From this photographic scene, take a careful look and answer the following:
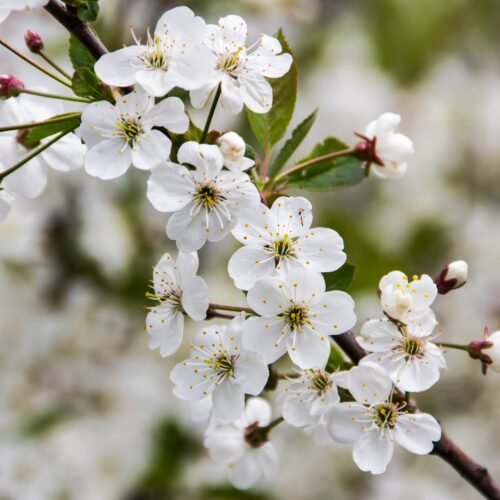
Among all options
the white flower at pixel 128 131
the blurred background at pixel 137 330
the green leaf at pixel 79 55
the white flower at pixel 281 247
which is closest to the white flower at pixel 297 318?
the white flower at pixel 281 247

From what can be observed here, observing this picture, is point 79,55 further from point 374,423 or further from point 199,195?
point 374,423

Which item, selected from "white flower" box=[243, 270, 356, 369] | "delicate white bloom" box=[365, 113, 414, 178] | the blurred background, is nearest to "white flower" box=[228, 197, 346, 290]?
"white flower" box=[243, 270, 356, 369]

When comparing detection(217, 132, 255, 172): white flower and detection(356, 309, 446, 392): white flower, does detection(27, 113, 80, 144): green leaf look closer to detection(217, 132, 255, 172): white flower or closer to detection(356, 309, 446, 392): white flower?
detection(217, 132, 255, 172): white flower

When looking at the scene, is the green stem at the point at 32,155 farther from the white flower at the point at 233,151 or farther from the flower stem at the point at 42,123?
the white flower at the point at 233,151

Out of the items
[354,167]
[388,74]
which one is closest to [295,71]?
[354,167]

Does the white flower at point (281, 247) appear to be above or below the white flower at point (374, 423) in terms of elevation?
above

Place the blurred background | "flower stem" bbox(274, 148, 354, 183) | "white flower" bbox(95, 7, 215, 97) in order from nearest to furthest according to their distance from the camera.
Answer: "white flower" bbox(95, 7, 215, 97)
"flower stem" bbox(274, 148, 354, 183)
the blurred background

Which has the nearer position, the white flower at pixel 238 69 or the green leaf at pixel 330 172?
the white flower at pixel 238 69
